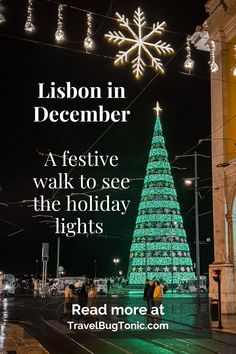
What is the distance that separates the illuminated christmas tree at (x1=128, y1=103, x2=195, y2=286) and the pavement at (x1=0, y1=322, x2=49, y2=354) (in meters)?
40.8

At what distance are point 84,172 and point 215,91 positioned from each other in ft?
28.1

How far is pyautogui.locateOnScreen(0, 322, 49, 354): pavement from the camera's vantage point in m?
13.0

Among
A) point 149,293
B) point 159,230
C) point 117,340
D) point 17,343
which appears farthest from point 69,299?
point 159,230

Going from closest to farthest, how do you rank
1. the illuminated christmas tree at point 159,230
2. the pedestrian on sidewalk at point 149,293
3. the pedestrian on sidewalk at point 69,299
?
the pedestrian on sidewalk at point 69,299 → the pedestrian on sidewalk at point 149,293 → the illuminated christmas tree at point 159,230

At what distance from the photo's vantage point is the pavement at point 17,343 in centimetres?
1302

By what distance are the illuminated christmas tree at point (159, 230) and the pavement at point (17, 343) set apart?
4084 centimetres

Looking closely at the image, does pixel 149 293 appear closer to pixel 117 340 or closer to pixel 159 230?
pixel 117 340

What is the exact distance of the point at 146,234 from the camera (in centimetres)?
5953

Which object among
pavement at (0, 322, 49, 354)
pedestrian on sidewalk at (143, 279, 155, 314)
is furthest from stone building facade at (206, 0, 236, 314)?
pavement at (0, 322, 49, 354)

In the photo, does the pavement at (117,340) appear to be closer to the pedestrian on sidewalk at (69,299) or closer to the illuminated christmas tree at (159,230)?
the pedestrian on sidewalk at (69,299)

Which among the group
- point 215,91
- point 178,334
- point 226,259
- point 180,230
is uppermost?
point 215,91

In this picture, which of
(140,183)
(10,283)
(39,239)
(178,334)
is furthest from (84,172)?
(39,239)

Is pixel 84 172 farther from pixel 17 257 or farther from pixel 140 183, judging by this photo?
pixel 17 257

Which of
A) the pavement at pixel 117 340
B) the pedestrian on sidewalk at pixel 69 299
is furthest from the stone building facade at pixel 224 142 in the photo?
the pedestrian on sidewalk at pixel 69 299
